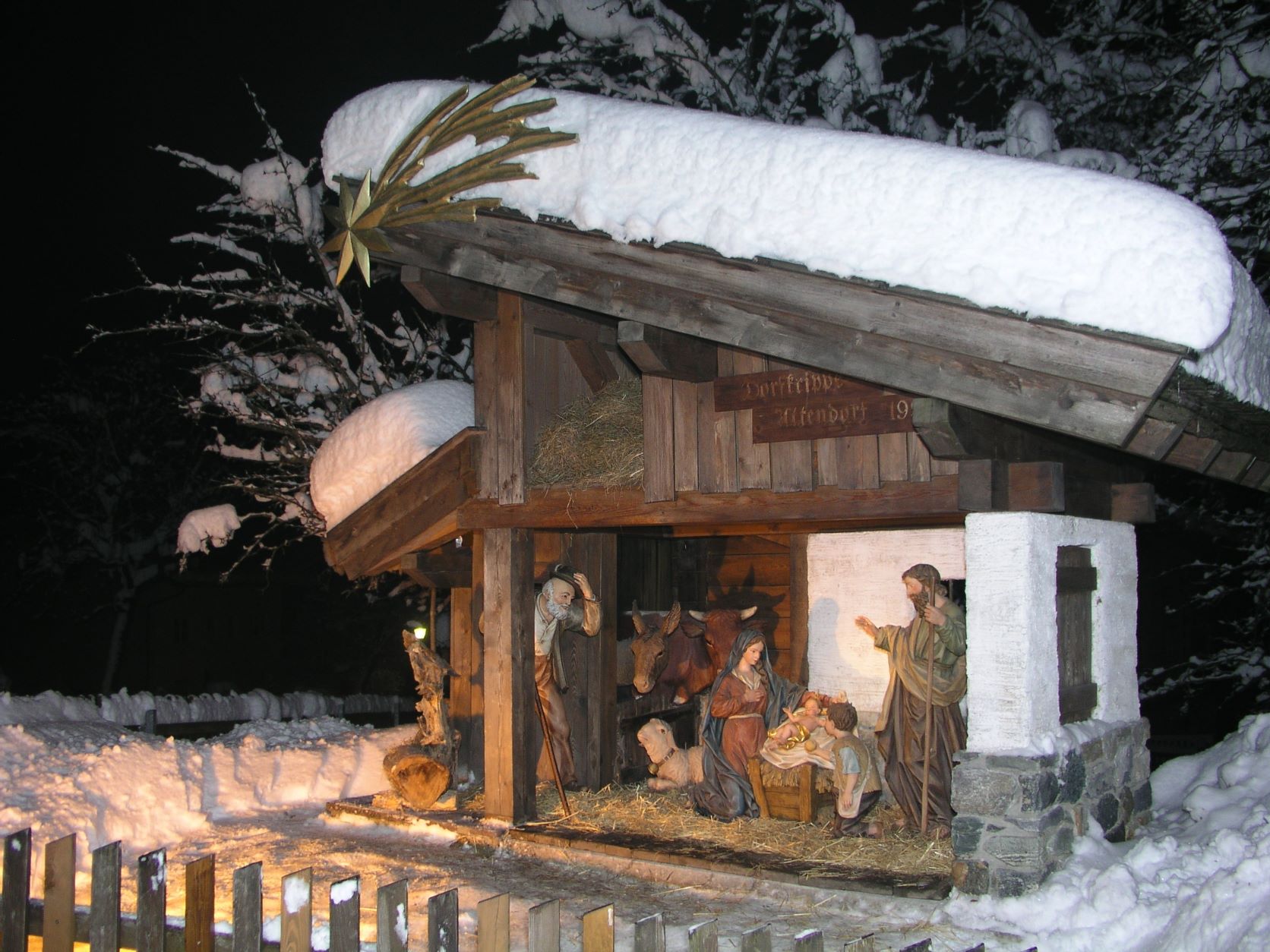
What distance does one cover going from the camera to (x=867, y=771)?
7633 millimetres

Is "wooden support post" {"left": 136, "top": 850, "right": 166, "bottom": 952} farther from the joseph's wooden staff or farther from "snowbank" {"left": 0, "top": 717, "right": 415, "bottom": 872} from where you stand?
the joseph's wooden staff

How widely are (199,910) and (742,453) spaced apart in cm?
398

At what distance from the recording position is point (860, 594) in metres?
9.30

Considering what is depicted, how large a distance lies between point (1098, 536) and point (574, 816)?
4.26 meters

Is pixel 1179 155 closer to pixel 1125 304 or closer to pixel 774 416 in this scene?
pixel 774 416

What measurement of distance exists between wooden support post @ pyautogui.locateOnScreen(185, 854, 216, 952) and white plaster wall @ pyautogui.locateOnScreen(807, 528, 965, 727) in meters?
5.83

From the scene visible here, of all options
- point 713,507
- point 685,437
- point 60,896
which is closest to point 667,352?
point 685,437

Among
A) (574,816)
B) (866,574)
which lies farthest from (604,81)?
(574,816)

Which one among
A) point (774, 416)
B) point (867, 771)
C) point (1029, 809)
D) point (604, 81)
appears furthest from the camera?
point (604, 81)

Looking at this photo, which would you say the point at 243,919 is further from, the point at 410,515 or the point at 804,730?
the point at 410,515

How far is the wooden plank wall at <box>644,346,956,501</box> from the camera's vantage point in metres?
6.41

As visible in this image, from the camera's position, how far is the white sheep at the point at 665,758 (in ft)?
29.8

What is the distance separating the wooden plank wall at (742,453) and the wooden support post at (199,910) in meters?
3.68

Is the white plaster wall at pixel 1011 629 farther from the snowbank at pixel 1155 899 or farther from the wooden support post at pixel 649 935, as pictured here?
the wooden support post at pixel 649 935
